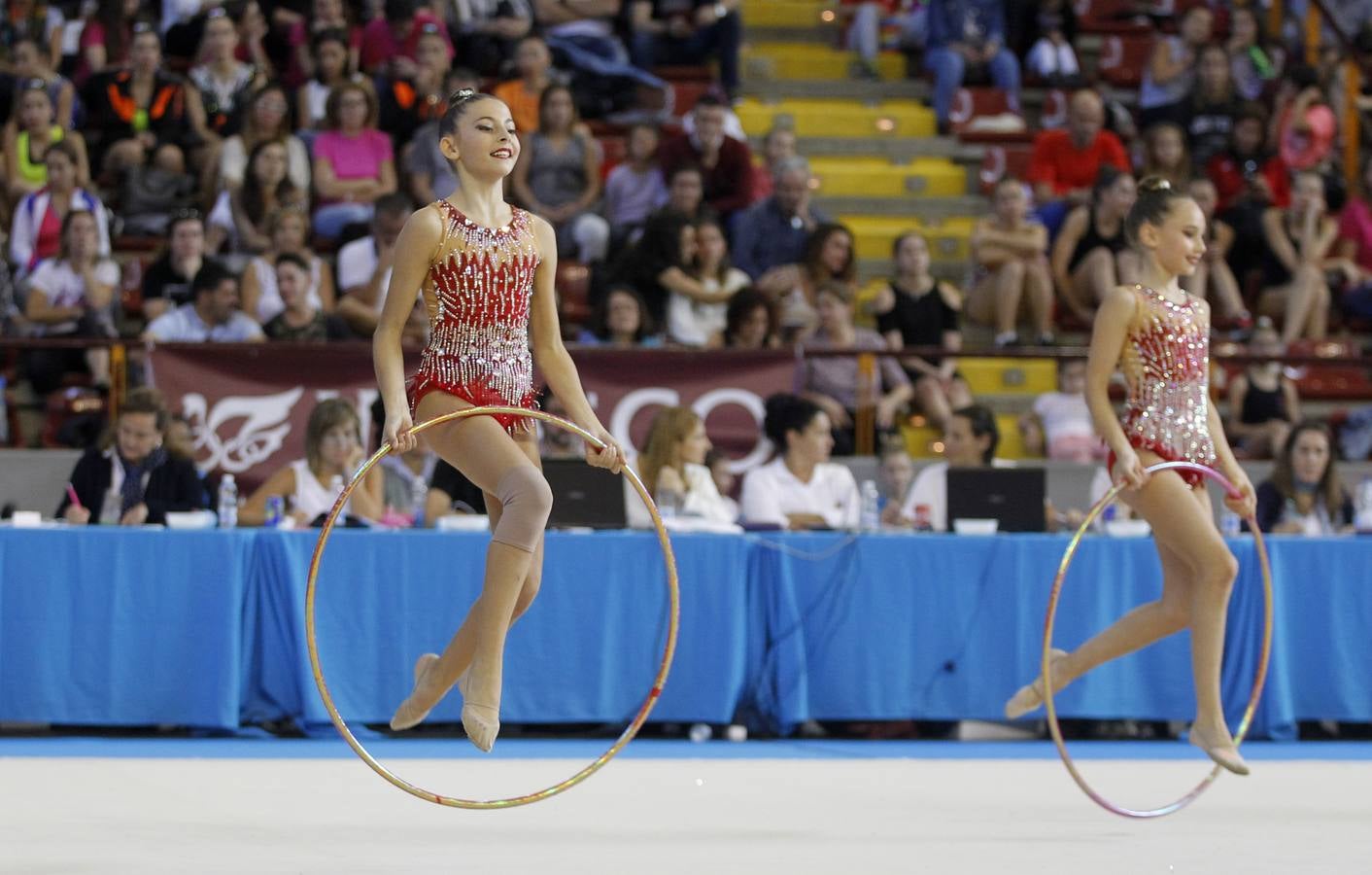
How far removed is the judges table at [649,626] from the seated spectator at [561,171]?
12.0 ft

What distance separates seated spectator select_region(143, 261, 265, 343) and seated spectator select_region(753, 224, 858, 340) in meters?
2.66

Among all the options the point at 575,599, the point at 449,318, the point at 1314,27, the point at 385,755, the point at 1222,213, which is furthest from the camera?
the point at 1314,27

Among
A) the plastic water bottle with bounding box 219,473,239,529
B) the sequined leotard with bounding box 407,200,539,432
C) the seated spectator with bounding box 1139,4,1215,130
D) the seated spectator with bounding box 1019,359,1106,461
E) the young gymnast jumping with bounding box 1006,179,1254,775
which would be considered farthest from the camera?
the seated spectator with bounding box 1139,4,1215,130

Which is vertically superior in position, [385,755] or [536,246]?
[536,246]

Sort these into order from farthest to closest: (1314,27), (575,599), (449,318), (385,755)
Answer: (1314,27) → (575,599) → (385,755) → (449,318)

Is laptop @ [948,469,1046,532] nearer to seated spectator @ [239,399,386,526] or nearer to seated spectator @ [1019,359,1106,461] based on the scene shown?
seated spectator @ [1019,359,1106,461]

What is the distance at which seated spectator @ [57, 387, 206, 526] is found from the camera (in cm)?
789

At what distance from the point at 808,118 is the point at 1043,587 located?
6.01 metres

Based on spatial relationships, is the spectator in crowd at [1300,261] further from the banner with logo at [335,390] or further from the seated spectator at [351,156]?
the seated spectator at [351,156]

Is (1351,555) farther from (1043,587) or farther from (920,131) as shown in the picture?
(920,131)

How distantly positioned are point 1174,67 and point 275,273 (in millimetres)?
6003

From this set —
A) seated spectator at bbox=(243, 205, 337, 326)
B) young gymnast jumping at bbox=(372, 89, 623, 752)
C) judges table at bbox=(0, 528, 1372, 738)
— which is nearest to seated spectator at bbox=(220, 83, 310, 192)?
seated spectator at bbox=(243, 205, 337, 326)

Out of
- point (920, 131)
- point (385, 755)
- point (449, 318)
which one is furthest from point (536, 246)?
point (920, 131)

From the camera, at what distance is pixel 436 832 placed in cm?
527
